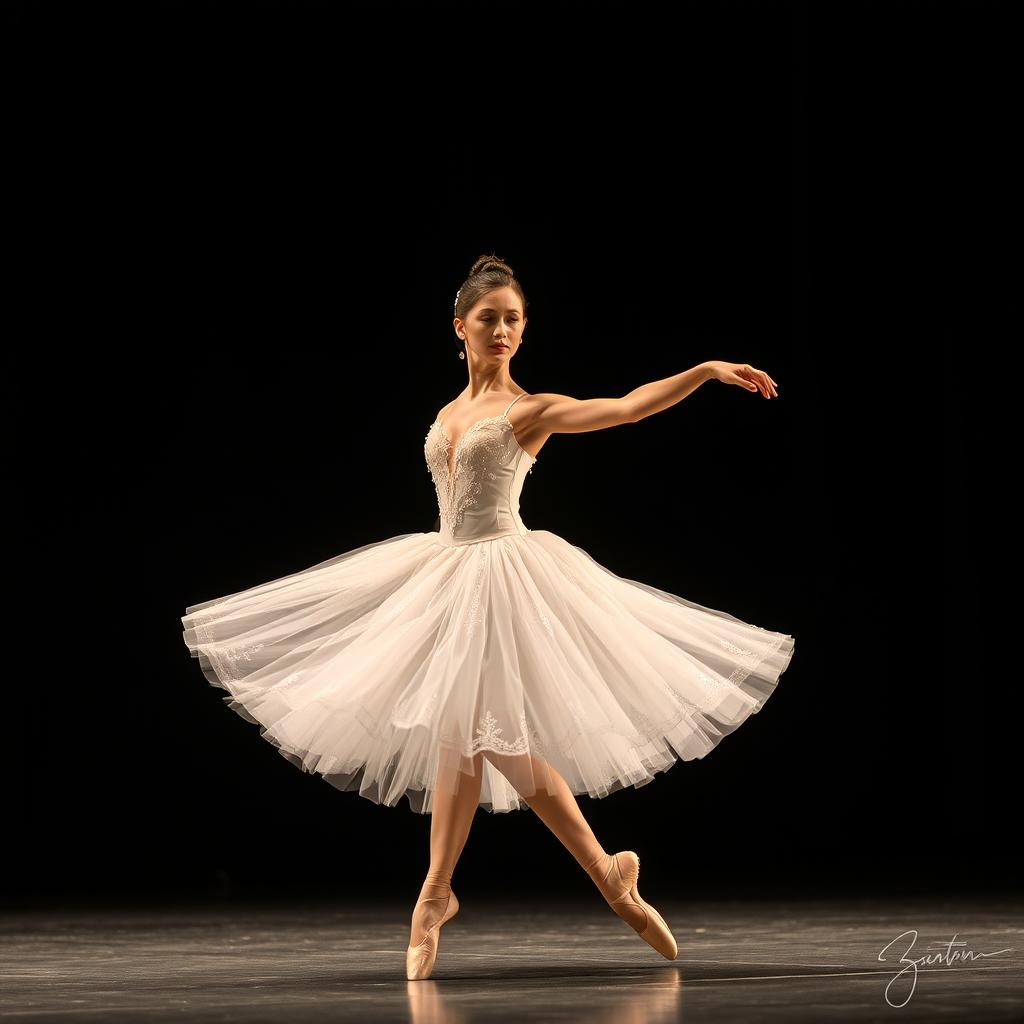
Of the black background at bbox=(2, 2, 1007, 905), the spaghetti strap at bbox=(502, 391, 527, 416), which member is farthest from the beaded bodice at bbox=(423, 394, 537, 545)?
the black background at bbox=(2, 2, 1007, 905)

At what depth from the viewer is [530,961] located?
296 centimetres

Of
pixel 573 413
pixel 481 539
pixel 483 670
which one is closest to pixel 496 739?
pixel 483 670

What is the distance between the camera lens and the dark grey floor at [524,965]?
223cm

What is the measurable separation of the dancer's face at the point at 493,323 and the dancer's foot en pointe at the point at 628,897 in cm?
96

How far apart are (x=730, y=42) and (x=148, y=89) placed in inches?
72.9

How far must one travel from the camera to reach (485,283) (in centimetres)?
304

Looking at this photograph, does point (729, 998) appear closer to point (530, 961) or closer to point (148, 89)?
point (530, 961)

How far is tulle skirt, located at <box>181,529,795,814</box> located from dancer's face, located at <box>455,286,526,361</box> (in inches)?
14.3

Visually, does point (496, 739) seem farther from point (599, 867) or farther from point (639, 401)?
point (639, 401)

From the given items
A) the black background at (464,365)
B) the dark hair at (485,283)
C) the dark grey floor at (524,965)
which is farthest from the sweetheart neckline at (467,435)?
the black background at (464,365)

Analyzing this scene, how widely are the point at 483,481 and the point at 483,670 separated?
16.0 inches

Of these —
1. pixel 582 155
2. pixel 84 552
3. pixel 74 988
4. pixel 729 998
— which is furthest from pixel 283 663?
pixel 582 155
